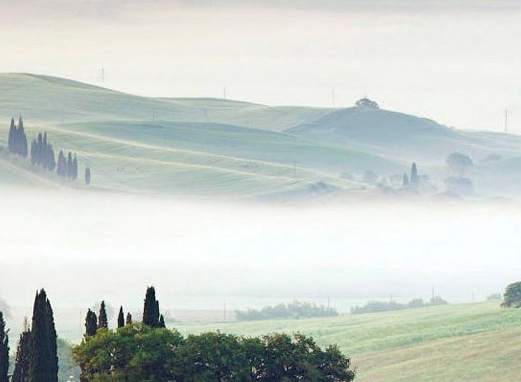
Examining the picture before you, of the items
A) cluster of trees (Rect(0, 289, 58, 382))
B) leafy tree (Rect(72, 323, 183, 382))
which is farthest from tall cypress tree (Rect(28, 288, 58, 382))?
leafy tree (Rect(72, 323, 183, 382))

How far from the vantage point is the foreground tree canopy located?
11350 centimetres

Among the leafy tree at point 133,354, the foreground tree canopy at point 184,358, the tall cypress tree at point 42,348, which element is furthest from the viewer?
the foreground tree canopy at point 184,358

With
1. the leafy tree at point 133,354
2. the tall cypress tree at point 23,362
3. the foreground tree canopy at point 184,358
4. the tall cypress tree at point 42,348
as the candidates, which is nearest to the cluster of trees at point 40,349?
the tall cypress tree at point 42,348

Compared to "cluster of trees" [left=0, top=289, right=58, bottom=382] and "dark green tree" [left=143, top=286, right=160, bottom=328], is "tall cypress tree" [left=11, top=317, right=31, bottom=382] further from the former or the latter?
"dark green tree" [left=143, top=286, right=160, bottom=328]

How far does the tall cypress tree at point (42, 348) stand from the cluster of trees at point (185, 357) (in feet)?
14.8

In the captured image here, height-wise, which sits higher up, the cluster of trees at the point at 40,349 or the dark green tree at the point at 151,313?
the dark green tree at the point at 151,313

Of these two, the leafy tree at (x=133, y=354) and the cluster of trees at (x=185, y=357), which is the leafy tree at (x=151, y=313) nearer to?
the cluster of trees at (x=185, y=357)

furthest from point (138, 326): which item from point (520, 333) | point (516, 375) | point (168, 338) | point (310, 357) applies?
point (520, 333)

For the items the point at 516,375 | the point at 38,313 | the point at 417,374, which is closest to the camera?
the point at 38,313

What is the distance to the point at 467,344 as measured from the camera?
7210 inches

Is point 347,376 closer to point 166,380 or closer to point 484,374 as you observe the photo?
point 166,380

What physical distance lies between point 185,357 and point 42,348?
8971mm

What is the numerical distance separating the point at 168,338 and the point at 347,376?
37.0 feet

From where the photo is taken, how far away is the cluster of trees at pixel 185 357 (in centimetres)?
11356
